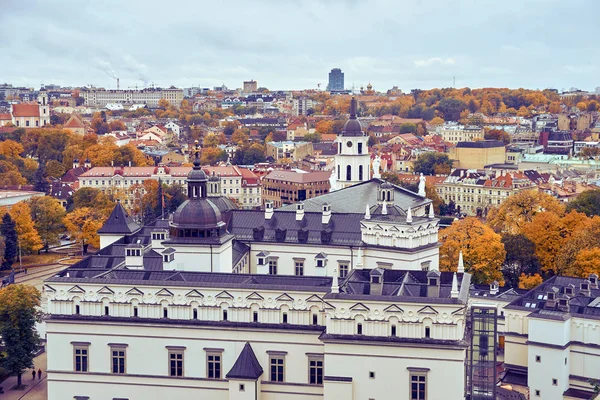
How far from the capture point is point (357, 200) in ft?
218

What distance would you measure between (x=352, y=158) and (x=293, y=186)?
4754cm

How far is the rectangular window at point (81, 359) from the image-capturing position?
47.8 metres

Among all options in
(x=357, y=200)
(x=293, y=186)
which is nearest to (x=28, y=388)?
(x=357, y=200)

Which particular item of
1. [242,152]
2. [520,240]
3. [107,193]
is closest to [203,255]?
[520,240]

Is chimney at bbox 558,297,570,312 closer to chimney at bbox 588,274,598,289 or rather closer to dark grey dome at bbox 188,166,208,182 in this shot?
chimney at bbox 588,274,598,289

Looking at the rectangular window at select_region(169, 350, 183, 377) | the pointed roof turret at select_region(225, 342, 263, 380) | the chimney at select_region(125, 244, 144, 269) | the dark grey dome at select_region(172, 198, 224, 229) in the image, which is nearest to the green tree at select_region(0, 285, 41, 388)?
the chimney at select_region(125, 244, 144, 269)

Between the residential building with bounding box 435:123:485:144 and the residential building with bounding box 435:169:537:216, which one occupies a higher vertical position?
the residential building with bounding box 435:123:485:144

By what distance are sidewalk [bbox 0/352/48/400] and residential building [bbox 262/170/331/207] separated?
67146mm

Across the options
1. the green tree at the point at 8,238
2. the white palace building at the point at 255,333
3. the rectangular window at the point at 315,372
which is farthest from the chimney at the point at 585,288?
the green tree at the point at 8,238

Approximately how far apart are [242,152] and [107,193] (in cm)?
5474

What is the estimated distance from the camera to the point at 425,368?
42.9 meters

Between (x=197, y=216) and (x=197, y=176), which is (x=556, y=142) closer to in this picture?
(x=197, y=176)

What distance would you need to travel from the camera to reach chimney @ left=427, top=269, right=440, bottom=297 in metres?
44.8

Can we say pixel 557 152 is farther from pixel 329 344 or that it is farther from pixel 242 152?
pixel 329 344
